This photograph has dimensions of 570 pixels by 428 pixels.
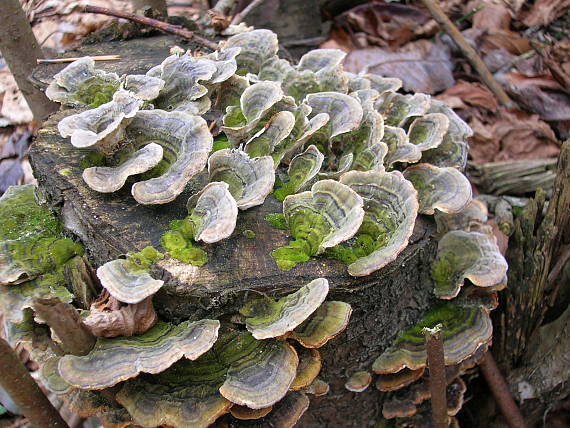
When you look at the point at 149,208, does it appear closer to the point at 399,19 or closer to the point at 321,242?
the point at 321,242

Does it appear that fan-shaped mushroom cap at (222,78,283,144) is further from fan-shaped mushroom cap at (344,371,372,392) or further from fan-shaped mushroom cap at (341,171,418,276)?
fan-shaped mushroom cap at (344,371,372,392)

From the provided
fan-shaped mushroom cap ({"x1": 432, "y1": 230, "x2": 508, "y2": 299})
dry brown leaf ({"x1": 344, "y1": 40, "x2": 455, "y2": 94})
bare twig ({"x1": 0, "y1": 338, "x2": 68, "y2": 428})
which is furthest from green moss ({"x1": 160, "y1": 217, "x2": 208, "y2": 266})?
dry brown leaf ({"x1": 344, "y1": 40, "x2": 455, "y2": 94})

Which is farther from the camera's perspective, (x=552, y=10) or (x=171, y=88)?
(x=552, y=10)

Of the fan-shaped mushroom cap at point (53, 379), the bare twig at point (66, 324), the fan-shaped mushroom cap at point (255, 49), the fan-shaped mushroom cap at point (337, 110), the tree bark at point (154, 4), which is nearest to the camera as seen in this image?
the bare twig at point (66, 324)

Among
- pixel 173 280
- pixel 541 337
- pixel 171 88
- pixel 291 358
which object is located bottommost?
pixel 541 337

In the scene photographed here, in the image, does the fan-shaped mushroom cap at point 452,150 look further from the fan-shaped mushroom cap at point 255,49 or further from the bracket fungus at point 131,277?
the bracket fungus at point 131,277

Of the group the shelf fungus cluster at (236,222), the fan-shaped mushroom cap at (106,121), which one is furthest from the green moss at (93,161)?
the fan-shaped mushroom cap at (106,121)

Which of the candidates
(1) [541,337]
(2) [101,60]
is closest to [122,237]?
(2) [101,60]
